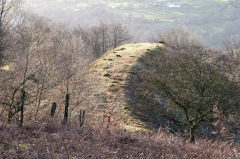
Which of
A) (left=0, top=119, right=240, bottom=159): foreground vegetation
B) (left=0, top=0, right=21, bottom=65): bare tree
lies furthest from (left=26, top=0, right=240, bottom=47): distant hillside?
(left=0, top=119, right=240, bottom=159): foreground vegetation

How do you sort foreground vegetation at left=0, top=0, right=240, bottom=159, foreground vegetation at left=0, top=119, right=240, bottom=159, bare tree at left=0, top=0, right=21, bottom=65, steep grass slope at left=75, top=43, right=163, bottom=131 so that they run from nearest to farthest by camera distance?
foreground vegetation at left=0, top=119, right=240, bottom=159 < foreground vegetation at left=0, top=0, right=240, bottom=159 < bare tree at left=0, top=0, right=21, bottom=65 < steep grass slope at left=75, top=43, right=163, bottom=131

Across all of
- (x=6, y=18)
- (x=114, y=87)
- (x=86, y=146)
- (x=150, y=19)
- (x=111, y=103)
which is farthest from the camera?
(x=150, y=19)

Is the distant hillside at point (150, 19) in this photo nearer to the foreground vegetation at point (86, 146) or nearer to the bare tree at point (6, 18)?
the bare tree at point (6, 18)

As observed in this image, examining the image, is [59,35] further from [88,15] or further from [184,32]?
[88,15]

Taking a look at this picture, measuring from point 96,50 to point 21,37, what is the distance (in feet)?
145

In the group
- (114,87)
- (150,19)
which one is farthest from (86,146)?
(150,19)

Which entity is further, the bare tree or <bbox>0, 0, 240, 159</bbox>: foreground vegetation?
the bare tree

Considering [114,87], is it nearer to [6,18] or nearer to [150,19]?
[6,18]

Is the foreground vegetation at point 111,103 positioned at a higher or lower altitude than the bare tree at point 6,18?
lower

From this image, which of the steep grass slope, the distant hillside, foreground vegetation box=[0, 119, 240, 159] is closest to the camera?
foreground vegetation box=[0, 119, 240, 159]

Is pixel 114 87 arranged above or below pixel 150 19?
below

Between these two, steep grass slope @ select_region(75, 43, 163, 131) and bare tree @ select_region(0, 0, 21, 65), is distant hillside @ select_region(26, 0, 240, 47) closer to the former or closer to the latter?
steep grass slope @ select_region(75, 43, 163, 131)

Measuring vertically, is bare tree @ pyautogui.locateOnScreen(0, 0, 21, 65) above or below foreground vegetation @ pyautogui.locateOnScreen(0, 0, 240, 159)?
above

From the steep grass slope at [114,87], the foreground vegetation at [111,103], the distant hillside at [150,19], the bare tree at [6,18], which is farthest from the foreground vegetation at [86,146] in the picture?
the distant hillside at [150,19]
